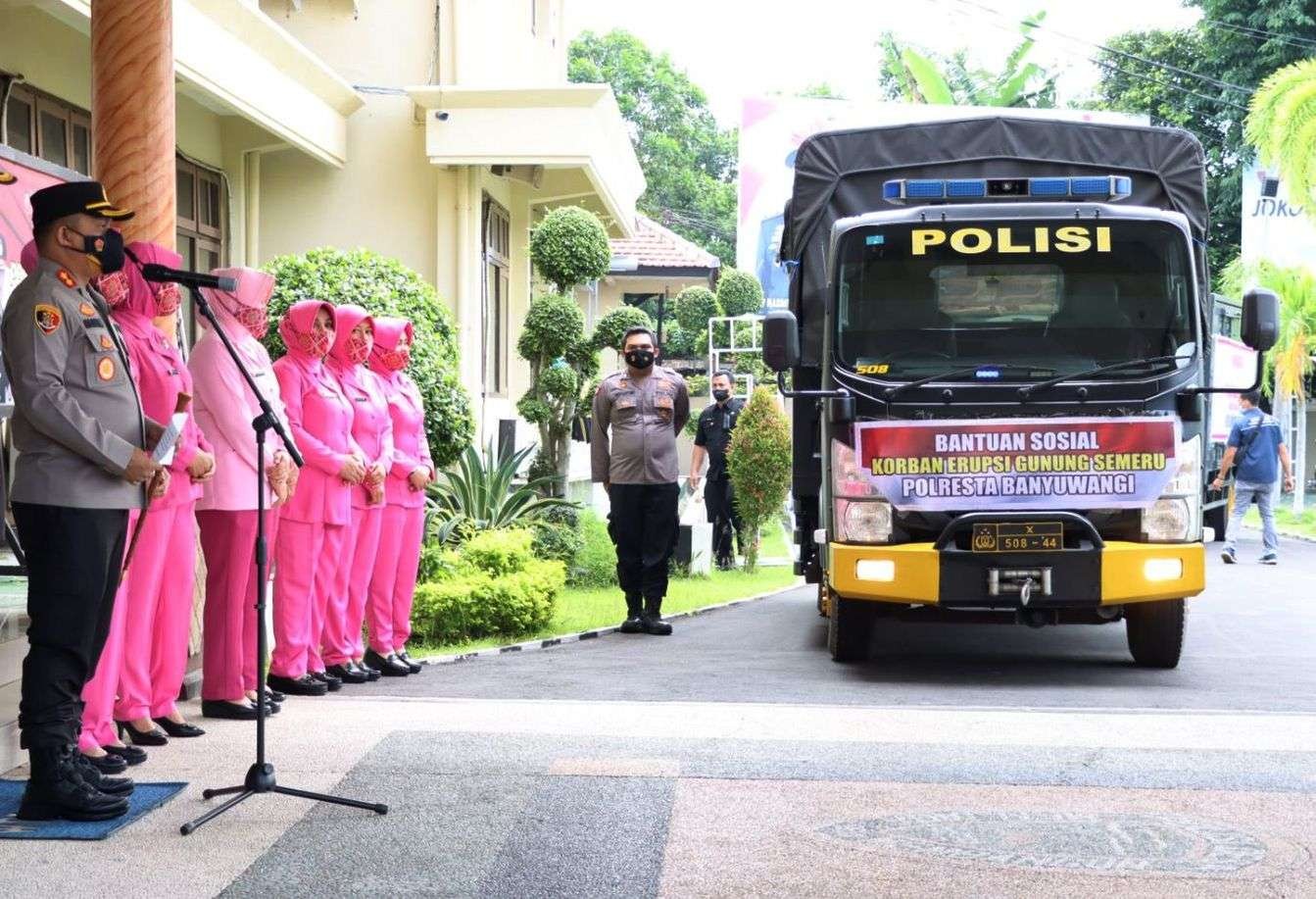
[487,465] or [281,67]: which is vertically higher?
[281,67]

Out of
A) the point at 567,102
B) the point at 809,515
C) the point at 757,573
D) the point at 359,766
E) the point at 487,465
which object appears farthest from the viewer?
the point at 757,573

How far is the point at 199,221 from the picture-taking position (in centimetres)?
1552

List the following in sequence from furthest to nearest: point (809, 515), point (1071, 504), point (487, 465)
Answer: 1. point (487, 465)
2. point (809, 515)
3. point (1071, 504)

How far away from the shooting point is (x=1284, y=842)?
17.7 feet

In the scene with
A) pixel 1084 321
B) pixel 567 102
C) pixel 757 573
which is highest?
pixel 567 102

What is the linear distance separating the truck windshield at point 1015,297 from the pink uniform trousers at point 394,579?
8.87 feet

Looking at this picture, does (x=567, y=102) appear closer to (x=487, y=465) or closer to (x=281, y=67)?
(x=281, y=67)

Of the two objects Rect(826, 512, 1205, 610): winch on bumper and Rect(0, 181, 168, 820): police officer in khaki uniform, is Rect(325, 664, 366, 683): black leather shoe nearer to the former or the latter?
Rect(826, 512, 1205, 610): winch on bumper

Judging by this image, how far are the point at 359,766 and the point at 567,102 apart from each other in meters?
10.7

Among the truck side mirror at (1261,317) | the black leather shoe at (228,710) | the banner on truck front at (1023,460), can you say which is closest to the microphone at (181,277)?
the black leather shoe at (228,710)

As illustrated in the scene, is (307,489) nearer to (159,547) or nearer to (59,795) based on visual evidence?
(159,547)

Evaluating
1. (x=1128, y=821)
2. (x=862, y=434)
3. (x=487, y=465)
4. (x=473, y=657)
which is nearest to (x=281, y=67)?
(x=487, y=465)

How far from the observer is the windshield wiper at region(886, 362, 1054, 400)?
30.0 ft

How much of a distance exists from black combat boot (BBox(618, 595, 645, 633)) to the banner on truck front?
3.31 metres
